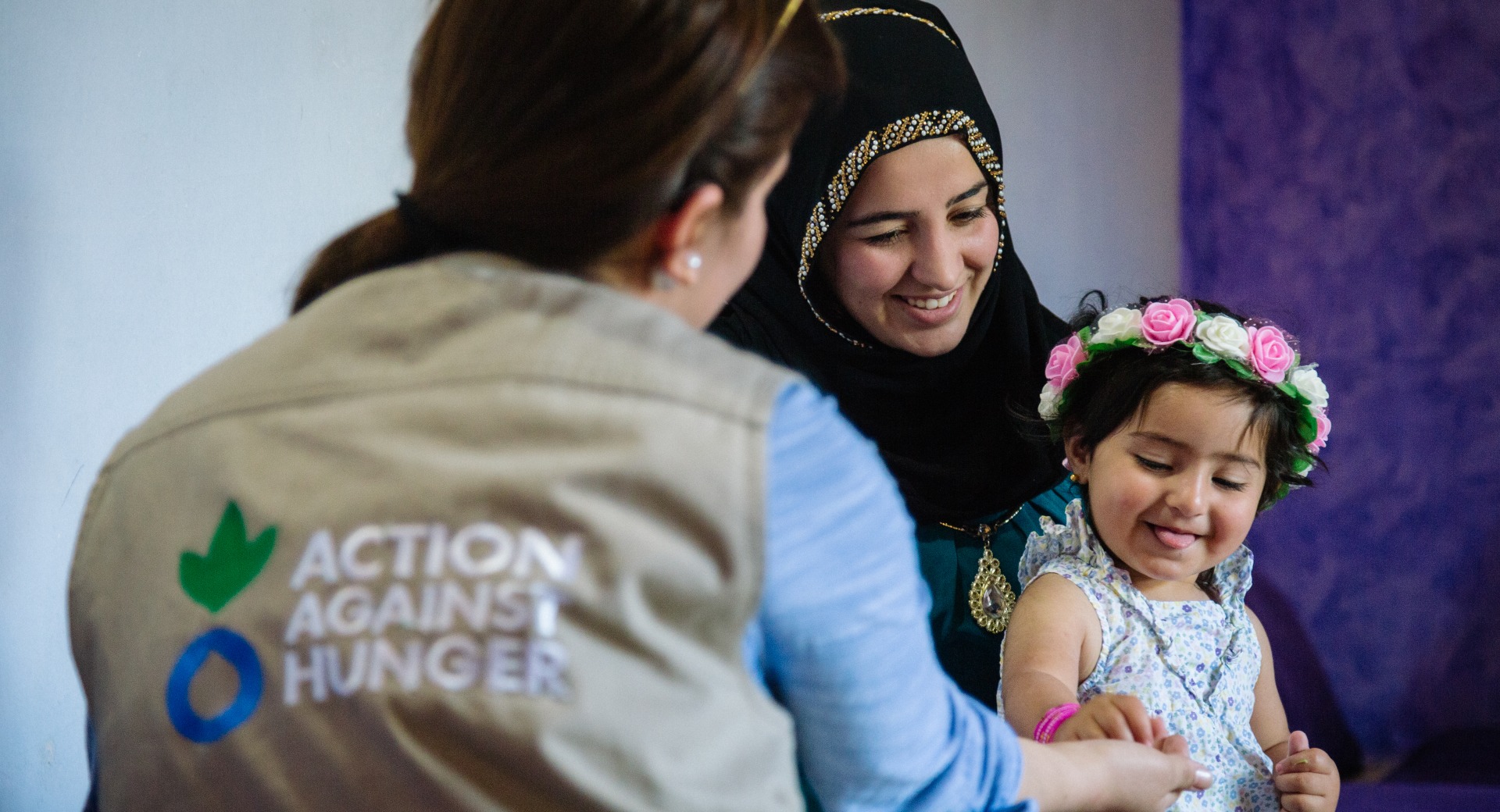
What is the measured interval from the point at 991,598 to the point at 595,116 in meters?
1.20

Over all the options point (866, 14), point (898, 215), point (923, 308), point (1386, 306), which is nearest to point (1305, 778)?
point (923, 308)

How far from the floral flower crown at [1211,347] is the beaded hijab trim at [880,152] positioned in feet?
1.02

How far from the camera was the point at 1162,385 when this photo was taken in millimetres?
1761

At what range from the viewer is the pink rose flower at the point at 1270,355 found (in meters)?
1.74

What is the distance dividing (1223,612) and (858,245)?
0.73 metres

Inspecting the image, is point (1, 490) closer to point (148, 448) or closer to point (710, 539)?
point (148, 448)

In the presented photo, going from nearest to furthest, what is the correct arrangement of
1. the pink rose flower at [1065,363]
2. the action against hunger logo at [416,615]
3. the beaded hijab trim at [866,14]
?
the action against hunger logo at [416,615] → the pink rose flower at [1065,363] → the beaded hijab trim at [866,14]

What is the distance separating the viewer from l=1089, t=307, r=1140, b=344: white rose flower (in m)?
1.80

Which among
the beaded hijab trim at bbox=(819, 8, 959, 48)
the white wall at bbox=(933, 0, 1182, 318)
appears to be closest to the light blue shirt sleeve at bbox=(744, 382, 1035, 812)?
the beaded hijab trim at bbox=(819, 8, 959, 48)

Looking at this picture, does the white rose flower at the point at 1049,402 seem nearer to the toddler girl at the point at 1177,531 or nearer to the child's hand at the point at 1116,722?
the toddler girl at the point at 1177,531

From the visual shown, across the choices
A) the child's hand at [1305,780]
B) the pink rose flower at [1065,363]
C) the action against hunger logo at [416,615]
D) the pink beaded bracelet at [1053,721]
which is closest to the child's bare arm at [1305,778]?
the child's hand at [1305,780]

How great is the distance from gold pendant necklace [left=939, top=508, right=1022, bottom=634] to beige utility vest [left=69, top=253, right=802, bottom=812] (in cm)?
107

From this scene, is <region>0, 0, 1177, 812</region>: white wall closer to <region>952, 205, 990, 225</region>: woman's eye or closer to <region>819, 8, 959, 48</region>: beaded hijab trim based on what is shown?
<region>819, 8, 959, 48</region>: beaded hijab trim

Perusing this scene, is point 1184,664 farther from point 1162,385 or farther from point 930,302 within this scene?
point 930,302
